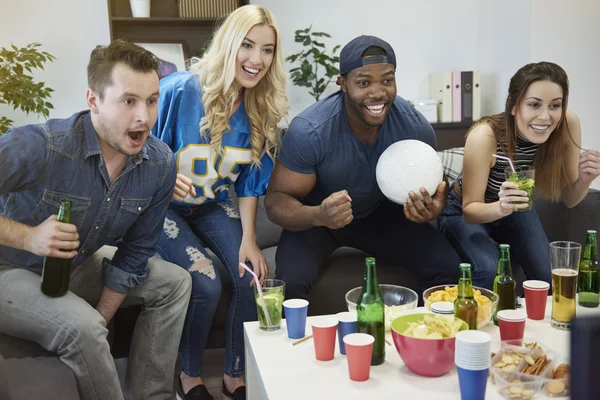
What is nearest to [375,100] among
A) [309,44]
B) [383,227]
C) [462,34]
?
[383,227]

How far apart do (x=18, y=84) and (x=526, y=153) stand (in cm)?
251

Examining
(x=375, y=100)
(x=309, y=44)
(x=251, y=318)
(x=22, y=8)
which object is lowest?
(x=251, y=318)

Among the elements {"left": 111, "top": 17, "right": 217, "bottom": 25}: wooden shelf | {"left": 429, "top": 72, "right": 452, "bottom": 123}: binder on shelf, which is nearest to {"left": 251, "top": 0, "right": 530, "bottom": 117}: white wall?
{"left": 429, "top": 72, "right": 452, "bottom": 123}: binder on shelf

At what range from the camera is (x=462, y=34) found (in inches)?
170

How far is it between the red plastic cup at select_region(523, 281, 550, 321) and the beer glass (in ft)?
0.13

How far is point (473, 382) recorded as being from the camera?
1.23m

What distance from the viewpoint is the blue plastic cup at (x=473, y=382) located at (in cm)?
123

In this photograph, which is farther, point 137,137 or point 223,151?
point 223,151

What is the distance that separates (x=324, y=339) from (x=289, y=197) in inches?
36.0

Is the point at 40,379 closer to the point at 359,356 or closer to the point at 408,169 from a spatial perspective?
the point at 359,356

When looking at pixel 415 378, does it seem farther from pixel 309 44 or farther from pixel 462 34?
pixel 462 34

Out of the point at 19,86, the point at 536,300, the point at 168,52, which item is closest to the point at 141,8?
the point at 168,52

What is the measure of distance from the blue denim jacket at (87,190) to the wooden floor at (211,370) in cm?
63

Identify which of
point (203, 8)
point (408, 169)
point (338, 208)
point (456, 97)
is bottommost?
point (338, 208)
